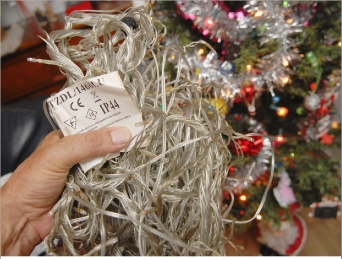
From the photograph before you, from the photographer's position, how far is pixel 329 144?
38.6 inches

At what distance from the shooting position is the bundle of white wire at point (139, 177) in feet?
1.28

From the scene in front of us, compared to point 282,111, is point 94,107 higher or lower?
higher

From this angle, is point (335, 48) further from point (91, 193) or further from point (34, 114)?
point (34, 114)

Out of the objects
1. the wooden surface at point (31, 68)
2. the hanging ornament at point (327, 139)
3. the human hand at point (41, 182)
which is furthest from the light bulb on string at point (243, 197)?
the wooden surface at point (31, 68)

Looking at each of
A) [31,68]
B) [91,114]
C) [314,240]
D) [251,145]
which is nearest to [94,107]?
[91,114]

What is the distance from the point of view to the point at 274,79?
849 mm

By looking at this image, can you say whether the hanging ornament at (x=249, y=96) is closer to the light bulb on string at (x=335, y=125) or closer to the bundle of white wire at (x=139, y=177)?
the light bulb on string at (x=335, y=125)

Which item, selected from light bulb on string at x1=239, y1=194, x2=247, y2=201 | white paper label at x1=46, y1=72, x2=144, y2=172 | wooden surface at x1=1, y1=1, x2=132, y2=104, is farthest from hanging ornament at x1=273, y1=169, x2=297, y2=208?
wooden surface at x1=1, y1=1, x2=132, y2=104

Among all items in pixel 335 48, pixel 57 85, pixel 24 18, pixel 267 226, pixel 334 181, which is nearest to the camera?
pixel 335 48

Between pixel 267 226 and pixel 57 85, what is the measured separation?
155 centimetres

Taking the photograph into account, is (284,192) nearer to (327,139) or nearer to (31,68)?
(327,139)

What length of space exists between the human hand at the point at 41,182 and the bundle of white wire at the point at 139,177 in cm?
3

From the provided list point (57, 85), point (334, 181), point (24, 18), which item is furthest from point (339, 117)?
point (24, 18)

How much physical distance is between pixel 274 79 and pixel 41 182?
2.49 ft
